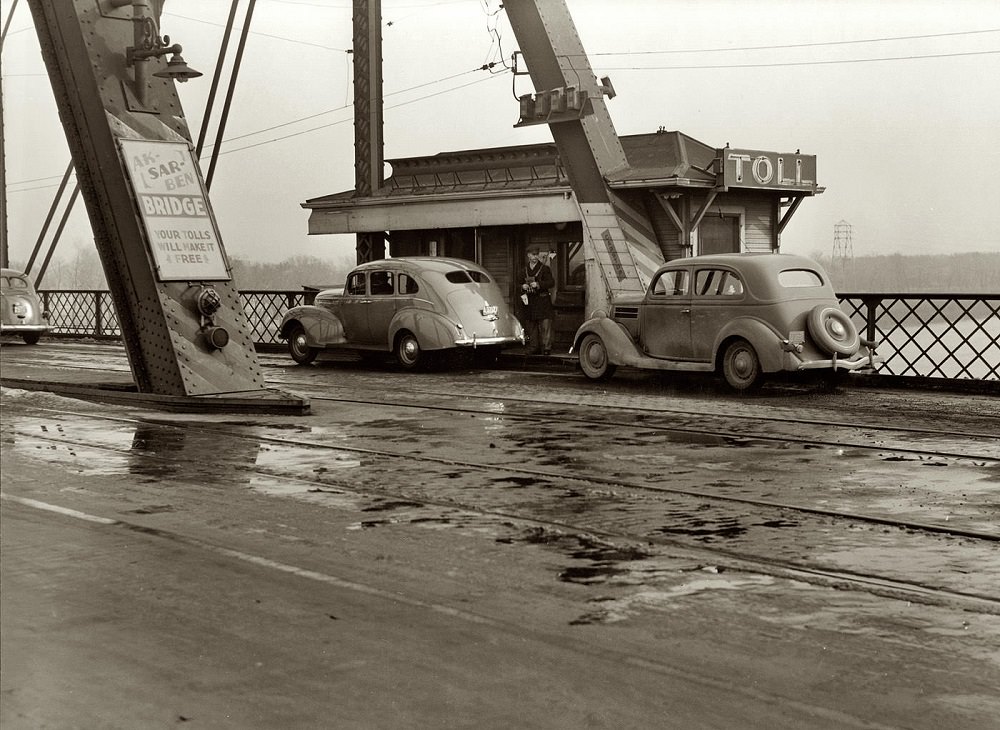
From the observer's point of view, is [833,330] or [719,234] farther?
[719,234]

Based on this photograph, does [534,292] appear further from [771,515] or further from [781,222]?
[771,515]

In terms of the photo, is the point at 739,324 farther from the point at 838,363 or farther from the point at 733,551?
the point at 733,551

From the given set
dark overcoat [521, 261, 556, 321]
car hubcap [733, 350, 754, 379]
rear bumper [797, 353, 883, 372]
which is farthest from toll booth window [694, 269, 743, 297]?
dark overcoat [521, 261, 556, 321]

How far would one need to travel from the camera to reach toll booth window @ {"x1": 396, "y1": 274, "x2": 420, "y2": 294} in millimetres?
21403

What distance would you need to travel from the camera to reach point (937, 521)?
766cm

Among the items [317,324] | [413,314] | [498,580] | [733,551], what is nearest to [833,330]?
[413,314]

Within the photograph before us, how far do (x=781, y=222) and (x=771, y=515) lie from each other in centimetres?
1668

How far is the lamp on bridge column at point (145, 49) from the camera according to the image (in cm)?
1390

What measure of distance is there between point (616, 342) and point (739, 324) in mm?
2265

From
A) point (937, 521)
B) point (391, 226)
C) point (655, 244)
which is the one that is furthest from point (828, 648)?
point (391, 226)

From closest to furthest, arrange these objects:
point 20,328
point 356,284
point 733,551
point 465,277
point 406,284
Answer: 1. point 733,551
2. point 406,284
3. point 465,277
4. point 356,284
5. point 20,328

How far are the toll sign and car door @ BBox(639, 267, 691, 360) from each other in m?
6.14

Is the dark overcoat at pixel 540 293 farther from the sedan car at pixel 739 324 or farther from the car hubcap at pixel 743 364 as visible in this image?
the car hubcap at pixel 743 364

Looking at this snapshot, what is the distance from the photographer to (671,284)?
17734mm
